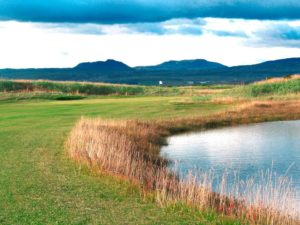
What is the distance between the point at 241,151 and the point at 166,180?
39.0 ft

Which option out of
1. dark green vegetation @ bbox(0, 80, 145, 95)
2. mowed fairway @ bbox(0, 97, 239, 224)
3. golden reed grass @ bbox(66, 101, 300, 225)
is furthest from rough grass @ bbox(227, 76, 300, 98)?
mowed fairway @ bbox(0, 97, 239, 224)

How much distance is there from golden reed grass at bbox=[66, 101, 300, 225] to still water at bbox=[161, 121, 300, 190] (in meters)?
0.86

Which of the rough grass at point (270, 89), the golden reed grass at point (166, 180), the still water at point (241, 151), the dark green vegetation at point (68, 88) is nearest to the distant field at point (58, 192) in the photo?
the golden reed grass at point (166, 180)

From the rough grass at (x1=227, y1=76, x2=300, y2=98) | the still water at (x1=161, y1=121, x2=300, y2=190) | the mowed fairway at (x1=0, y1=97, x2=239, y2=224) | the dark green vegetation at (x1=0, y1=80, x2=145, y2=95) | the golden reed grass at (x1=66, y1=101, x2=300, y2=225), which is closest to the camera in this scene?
the mowed fairway at (x1=0, y1=97, x2=239, y2=224)

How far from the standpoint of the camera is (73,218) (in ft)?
40.4

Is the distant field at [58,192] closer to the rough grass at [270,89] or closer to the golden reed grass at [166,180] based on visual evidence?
the golden reed grass at [166,180]

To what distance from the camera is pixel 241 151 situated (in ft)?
87.2

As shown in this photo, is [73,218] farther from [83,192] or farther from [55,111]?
[55,111]

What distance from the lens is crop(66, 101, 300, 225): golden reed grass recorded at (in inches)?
523

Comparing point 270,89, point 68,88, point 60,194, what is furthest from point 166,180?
point 68,88

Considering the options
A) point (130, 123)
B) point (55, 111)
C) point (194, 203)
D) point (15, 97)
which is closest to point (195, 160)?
point (130, 123)

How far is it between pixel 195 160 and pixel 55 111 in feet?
65.5

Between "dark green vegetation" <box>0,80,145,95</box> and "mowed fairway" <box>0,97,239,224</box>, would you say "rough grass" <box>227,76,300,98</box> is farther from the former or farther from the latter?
"mowed fairway" <box>0,97,239,224</box>

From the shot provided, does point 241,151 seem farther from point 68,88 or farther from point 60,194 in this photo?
point 68,88
